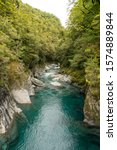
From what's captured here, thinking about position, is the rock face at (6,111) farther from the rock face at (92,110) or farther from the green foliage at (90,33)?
the green foliage at (90,33)

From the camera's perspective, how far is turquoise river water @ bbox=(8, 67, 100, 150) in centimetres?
1974

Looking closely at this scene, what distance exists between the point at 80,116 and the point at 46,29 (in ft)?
247

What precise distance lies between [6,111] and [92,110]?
848cm

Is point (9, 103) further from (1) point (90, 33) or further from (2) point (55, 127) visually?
(1) point (90, 33)

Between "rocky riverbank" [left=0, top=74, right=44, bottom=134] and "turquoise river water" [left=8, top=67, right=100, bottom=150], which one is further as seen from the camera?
"rocky riverbank" [left=0, top=74, right=44, bottom=134]

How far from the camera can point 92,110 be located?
23.0m

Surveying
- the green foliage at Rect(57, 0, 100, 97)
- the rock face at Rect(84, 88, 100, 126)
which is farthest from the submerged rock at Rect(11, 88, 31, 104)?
the rock face at Rect(84, 88, 100, 126)

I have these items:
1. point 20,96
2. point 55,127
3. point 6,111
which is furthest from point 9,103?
point 55,127

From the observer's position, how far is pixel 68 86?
4191 centimetres

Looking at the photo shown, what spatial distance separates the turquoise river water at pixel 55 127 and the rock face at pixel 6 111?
111cm

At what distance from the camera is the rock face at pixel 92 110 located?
73.6 ft

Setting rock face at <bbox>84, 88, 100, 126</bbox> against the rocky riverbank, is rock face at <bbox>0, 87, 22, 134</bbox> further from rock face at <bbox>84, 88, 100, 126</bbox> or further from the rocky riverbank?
rock face at <bbox>84, 88, 100, 126</bbox>

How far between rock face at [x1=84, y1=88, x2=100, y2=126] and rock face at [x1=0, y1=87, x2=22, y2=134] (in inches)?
303

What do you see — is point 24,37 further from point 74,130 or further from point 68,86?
point 74,130
